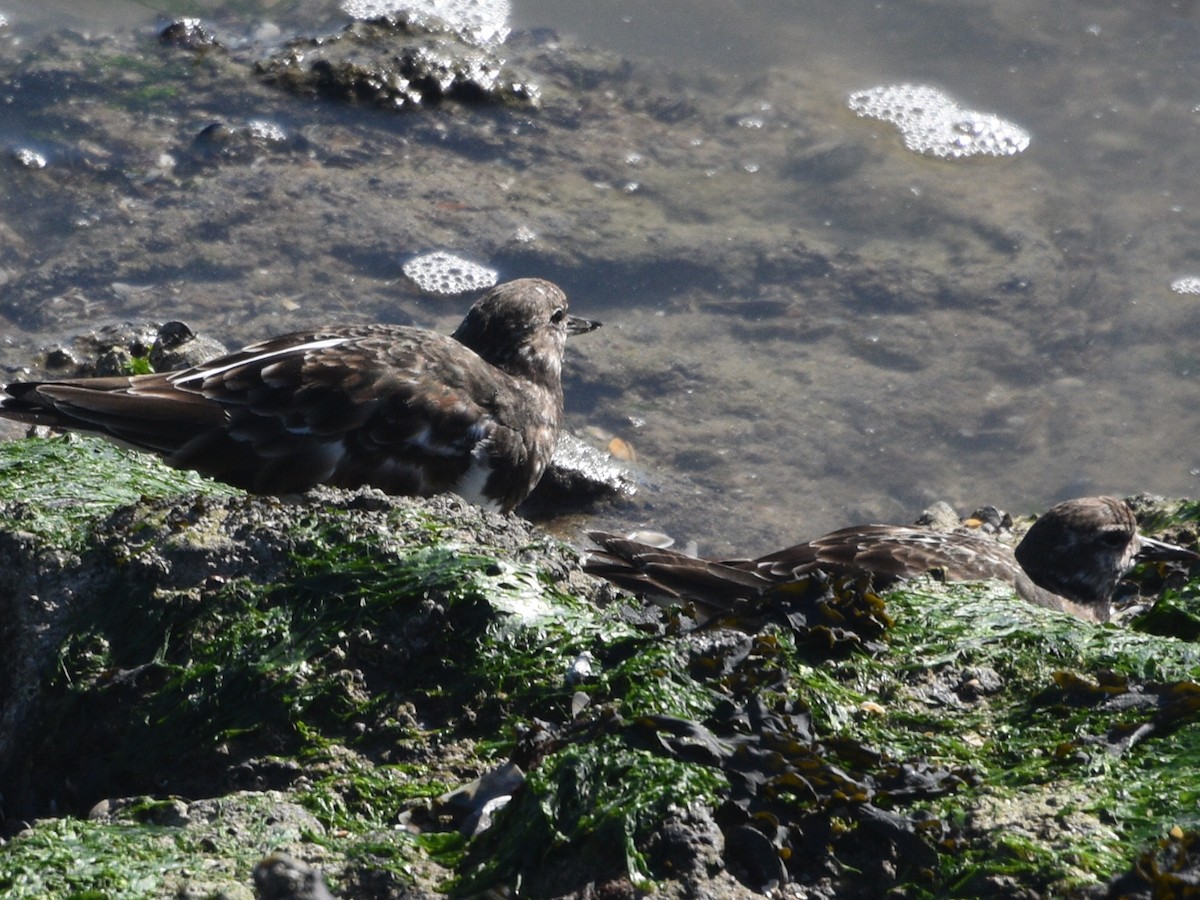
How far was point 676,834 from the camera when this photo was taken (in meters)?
2.04

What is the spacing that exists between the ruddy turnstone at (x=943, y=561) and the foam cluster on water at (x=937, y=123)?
406 centimetres

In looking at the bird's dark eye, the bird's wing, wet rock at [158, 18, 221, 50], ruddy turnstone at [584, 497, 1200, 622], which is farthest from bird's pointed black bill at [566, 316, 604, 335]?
wet rock at [158, 18, 221, 50]

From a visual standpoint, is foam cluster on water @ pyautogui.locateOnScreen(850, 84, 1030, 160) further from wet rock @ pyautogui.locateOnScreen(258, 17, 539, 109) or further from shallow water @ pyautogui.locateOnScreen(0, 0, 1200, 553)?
wet rock @ pyautogui.locateOnScreen(258, 17, 539, 109)

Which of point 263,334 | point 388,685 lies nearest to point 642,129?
point 263,334

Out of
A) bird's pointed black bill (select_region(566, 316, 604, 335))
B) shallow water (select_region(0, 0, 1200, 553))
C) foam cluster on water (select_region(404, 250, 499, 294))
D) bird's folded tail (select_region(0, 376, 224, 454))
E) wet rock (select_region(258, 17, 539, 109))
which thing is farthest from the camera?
wet rock (select_region(258, 17, 539, 109))

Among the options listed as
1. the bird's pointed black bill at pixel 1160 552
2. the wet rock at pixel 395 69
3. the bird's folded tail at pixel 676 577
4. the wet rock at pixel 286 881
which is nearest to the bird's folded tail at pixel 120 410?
the bird's folded tail at pixel 676 577

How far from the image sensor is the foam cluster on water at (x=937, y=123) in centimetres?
820

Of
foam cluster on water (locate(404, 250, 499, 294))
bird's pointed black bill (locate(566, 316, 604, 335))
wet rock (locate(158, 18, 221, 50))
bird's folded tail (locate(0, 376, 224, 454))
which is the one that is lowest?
foam cluster on water (locate(404, 250, 499, 294))

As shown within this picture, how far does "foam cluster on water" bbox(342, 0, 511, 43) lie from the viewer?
28.9 feet

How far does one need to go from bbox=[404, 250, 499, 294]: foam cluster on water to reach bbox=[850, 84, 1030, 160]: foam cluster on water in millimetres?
2851

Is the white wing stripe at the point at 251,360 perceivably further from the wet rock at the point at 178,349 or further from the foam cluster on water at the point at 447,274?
the foam cluster on water at the point at 447,274

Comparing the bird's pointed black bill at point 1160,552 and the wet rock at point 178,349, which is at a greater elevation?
the bird's pointed black bill at point 1160,552

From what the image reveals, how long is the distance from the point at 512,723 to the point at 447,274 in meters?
4.73

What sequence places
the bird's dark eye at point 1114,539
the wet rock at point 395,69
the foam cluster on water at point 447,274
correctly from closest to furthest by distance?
the bird's dark eye at point 1114,539 < the foam cluster on water at point 447,274 < the wet rock at point 395,69
